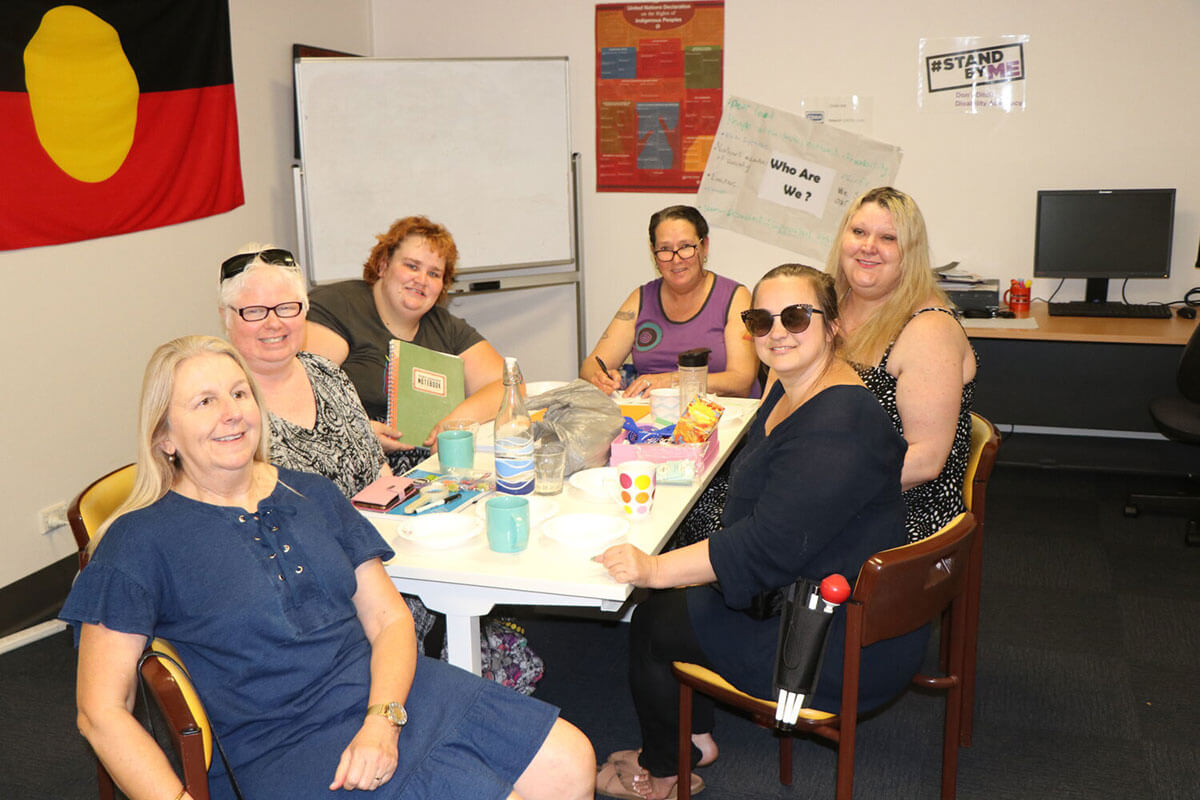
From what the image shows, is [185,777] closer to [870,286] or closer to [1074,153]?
[870,286]

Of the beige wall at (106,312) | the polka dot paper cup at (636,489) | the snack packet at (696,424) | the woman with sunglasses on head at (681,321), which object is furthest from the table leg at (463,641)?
the beige wall at (106,312)

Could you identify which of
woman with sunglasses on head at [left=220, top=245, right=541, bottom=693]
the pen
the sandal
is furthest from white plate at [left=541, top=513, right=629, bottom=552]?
the sandal

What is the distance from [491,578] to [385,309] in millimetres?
1378

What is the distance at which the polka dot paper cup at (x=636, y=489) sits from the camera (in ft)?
6.84

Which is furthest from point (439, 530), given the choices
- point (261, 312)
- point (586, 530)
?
point (261, 312)

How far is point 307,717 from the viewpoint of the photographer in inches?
62.2

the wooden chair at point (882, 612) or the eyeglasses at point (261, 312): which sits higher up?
the eyeglasses at point (261, 312)

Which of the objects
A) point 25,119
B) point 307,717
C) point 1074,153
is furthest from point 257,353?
point 1074,153

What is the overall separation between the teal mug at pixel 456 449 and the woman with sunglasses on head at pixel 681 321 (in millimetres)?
961

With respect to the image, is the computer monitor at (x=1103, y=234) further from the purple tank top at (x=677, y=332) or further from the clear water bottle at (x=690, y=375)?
the clear water bottle at (x=690, y=375)

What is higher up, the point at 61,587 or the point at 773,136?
the point at 773,136

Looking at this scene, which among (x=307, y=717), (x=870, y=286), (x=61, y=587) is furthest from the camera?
(x=61, y=587)

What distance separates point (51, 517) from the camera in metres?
3.41

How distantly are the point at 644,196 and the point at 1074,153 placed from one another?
76.8 inches
